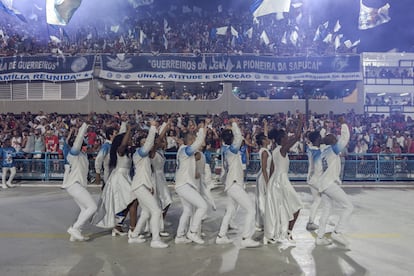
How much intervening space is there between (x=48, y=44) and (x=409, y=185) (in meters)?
17.1

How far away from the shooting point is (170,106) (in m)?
21.1

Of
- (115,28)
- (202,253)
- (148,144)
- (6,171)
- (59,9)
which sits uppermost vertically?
(115,28)

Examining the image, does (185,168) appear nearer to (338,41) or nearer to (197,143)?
(197,143)

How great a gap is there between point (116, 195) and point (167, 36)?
56.2 ft

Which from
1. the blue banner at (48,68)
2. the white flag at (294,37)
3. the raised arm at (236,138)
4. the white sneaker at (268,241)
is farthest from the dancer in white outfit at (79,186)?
the white flag at (294,37)

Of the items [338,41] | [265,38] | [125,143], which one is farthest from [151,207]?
[338,41]

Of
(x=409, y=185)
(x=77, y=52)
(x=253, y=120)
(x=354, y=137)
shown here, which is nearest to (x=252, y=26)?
(x=253, y=120)

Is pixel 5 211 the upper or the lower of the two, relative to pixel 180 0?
lower

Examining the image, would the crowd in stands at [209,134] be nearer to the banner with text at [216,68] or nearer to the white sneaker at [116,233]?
the banner with text at [216,68]

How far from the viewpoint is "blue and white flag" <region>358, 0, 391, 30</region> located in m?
17.8

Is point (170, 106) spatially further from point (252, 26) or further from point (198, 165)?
point (198, 165)

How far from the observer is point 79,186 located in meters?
6.86

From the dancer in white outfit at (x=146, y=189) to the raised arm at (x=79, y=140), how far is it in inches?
32.7

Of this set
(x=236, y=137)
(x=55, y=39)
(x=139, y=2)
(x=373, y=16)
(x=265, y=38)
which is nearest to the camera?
(x=236, y=137)
